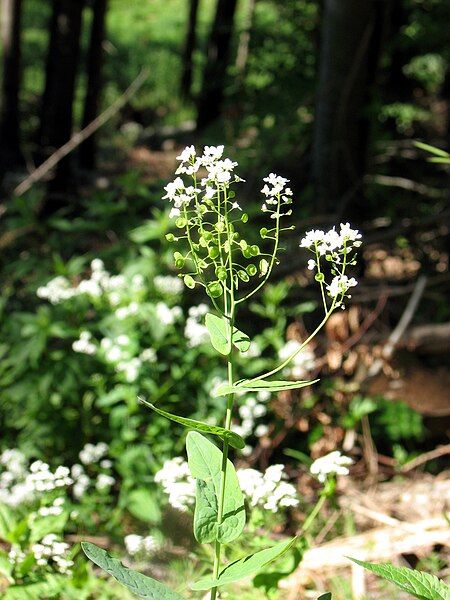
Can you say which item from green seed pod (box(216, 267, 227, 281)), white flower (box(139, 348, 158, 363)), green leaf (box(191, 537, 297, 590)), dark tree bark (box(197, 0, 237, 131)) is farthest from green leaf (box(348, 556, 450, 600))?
dark tree bark (box(197, 0, 237, 131))

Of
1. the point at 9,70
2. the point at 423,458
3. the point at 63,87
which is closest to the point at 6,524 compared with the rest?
the point at 423,458

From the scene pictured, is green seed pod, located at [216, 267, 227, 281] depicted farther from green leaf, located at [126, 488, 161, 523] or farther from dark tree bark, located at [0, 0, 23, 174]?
dark tree bark, located at [0, 0, 23, 174]

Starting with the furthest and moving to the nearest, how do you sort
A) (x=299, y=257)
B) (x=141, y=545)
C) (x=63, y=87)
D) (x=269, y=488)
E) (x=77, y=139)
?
(x=63, y=87)
(x=77, y=139)
(x=299, y=257)
(x=141, y=545)
(x=269, y=488)

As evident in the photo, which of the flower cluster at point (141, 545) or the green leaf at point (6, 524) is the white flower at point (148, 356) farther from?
the green leaf at point (6, 524)

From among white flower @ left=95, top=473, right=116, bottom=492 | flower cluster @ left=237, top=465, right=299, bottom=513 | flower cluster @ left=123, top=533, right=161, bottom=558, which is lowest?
white flower @ left=95, top=473, right=116, bottom=492

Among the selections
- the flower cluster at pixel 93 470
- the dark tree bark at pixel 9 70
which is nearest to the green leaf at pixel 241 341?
the flower cluster at pixel 93 470

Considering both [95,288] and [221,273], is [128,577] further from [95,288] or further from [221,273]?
[95,288]

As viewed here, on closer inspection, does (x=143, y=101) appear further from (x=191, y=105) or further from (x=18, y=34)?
(x=18, y=34)
